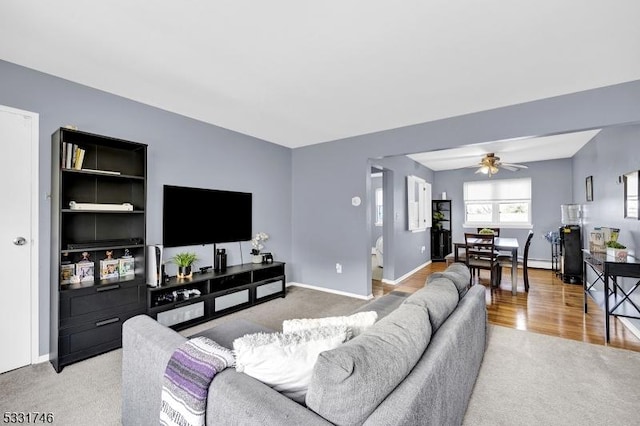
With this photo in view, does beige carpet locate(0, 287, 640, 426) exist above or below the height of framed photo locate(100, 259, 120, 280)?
below

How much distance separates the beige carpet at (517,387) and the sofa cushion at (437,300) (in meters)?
0.70

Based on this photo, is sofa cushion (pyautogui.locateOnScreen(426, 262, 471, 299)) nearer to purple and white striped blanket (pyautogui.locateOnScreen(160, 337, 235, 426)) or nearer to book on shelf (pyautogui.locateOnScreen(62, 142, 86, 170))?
purple and white striped blanket (pyautogui.locateOnScreen(160, 337, 235, 426))

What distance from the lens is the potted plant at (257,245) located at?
414 centimetres

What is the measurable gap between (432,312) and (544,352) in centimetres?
186

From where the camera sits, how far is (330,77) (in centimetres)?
252

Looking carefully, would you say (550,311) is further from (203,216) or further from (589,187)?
(203,216)

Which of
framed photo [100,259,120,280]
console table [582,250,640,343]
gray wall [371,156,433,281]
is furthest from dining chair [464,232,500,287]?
framed photo [100,259,120,280]

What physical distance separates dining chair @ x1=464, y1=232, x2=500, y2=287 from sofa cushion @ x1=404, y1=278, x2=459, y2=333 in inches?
100

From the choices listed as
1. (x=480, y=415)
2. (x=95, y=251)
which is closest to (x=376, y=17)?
(x=480, y=415)

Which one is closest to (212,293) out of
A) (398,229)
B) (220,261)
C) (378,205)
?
(220,261)

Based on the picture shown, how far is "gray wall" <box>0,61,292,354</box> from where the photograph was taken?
246 cm

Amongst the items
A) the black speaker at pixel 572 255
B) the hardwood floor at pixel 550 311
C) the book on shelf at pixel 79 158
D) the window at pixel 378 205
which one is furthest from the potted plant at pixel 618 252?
the book on shelf at pixel 79 158

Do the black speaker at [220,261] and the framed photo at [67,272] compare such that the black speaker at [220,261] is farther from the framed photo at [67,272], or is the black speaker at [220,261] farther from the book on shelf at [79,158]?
the book on shelf at [79,158]

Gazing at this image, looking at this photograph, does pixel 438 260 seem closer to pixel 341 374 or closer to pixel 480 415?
pixel 480 415
